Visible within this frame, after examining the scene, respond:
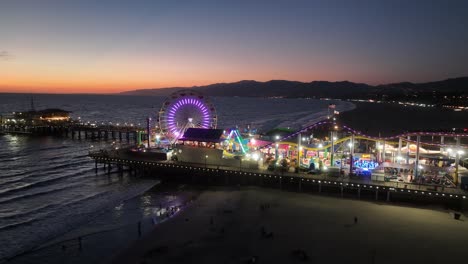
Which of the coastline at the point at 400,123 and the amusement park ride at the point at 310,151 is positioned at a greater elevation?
the amusement park ride at the point at 310,151

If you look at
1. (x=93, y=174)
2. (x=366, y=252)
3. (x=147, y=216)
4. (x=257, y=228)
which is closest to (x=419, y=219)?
(x=366, y=252)

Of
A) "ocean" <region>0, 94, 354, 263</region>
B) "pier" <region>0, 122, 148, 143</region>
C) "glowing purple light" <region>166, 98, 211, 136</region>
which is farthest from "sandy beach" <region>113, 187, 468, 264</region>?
"pier" <region>0, 122, 148, 143</region>

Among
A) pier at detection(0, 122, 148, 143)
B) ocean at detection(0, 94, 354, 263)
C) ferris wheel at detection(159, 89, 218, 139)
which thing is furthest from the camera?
pier at detection(0, 122, 148, 143)

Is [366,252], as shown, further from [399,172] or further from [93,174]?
[93,174]

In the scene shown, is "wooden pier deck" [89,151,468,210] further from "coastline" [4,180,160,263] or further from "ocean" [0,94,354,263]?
"coastline" [4,180,160,263]

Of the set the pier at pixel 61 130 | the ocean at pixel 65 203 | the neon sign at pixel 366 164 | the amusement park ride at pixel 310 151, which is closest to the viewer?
the ocean at pixel 65 203

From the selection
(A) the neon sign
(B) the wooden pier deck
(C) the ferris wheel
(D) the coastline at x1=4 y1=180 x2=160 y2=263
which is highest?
(C) the ferris wheel

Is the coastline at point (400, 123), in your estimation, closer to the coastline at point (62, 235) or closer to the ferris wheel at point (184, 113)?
the ferris wheel at point (184, 113)

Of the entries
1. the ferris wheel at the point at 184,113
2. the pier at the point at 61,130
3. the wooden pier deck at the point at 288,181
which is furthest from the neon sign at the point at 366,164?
the pier at the point at 61,130

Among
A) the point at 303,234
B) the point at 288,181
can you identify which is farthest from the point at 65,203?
the point at 303,234
